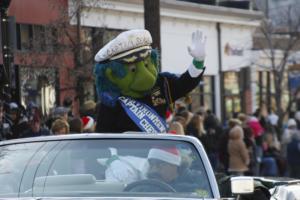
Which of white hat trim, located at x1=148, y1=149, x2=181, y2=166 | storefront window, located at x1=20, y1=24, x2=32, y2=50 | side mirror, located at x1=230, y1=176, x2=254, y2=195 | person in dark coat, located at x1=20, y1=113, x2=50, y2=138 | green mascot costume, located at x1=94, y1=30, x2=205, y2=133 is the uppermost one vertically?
storefront window, located at x1=20, y1=24, x2=32, y2=50

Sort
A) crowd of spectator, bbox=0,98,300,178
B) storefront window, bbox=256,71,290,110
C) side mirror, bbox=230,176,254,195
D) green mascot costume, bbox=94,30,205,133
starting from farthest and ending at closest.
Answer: storefront window, bbox=256,71,290,110 → crowd of spectator, bbox=0,98,300,178 → green mascot costume, bbox=94,30,205,133 → side mirror, bbox=230,176,254,195

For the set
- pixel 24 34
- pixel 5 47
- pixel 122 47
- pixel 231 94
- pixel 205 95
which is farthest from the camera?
pixel 231 94

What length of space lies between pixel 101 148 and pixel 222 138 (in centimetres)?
985

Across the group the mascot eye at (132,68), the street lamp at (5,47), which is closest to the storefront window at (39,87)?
the street lamp at (5,47)

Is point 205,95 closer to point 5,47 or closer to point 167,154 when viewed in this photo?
point 5,47

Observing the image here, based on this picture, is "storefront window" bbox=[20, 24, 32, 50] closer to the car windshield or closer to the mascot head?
the mascot head

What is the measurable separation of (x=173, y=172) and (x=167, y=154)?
0.43ft

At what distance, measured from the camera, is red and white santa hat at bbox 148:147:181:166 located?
5.41 m

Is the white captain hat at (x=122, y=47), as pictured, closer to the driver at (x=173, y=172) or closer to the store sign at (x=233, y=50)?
the driver at (x=173, y=172)

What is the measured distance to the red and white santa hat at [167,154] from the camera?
17.8 ft

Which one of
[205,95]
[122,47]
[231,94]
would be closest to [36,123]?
[122,47]

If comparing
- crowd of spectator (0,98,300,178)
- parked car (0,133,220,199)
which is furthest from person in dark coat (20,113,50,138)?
parked car (0,133,220,199)

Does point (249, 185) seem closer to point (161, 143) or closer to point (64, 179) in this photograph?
point (161, 143)

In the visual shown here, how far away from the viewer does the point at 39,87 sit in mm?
18641
